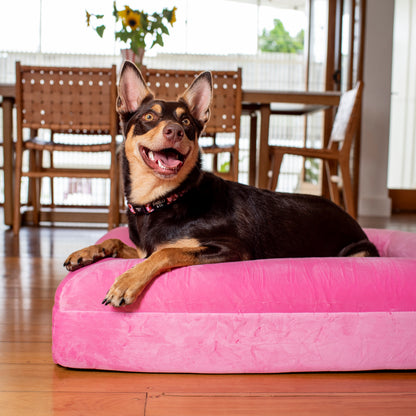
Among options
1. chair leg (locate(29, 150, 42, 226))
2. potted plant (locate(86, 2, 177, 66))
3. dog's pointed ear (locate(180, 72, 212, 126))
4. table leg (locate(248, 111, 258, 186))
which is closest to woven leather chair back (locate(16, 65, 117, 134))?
potted plant (locate(86, 2, 177, 66))

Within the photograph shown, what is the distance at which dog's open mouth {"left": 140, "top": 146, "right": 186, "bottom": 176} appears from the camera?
184 cm

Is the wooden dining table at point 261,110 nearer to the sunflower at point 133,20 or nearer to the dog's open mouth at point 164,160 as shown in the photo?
the sunflower at point 133,20

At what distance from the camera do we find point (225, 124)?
4.01 meters

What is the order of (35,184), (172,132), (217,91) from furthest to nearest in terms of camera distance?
(35,184) → (217,91) → (172,132)

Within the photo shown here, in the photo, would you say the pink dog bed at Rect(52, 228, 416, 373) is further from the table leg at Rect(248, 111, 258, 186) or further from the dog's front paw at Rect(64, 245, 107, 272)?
the table leg at Rect(248, 111, 258, 186)

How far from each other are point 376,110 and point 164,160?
493 centimetres

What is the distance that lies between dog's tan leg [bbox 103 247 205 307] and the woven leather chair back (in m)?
2.48

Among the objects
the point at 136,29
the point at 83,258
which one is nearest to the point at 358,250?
the point at 83,258

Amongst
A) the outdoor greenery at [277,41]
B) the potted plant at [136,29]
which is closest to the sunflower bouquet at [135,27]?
the potted plant at [136,29]

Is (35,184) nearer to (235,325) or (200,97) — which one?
(200,97)

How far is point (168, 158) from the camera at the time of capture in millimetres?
1911

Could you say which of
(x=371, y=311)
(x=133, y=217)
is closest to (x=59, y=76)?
(x=133, y=217)

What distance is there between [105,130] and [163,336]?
2777 millimetres

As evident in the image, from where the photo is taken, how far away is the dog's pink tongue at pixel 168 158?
187 cm
